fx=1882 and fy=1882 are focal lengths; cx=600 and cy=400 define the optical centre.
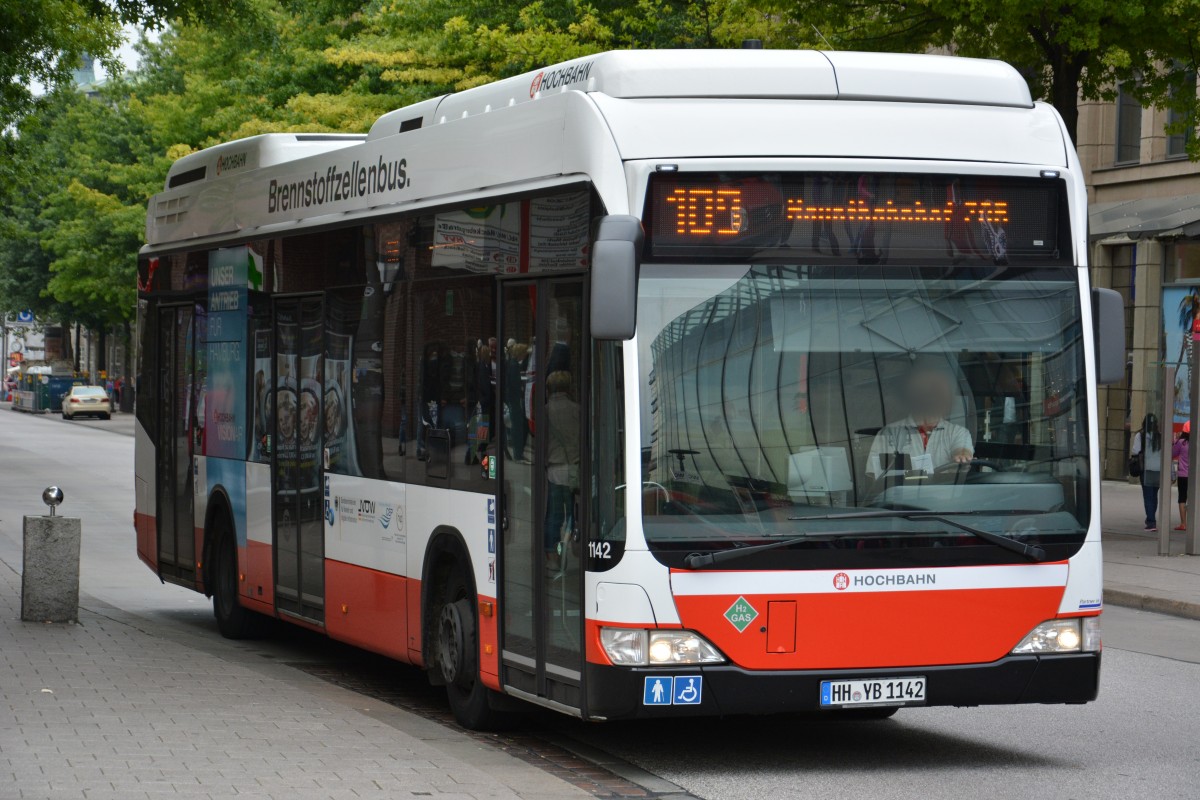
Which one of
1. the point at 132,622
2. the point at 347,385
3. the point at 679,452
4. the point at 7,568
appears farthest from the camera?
the point at 7,568

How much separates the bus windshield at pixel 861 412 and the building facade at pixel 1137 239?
21333mm

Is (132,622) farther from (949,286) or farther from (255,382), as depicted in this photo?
(949,286)

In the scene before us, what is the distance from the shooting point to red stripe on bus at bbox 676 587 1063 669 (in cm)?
772

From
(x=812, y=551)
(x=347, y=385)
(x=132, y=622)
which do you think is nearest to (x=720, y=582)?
(x=812, y=551)

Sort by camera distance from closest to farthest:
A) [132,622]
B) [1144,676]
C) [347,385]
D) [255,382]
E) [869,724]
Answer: [869,724] < [347,385] < [1144,676] < [255,382] < [132,622]

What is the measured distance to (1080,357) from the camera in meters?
8.13

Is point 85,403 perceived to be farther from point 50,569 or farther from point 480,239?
point 480,239

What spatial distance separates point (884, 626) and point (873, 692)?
0.92 ft

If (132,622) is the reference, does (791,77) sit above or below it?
above

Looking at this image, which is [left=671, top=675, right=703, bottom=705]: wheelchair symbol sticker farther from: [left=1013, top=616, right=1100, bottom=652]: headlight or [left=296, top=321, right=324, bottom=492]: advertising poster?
[left=296, top=321, right=324, bottom=492]: advertising poster

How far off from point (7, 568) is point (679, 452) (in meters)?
12.5

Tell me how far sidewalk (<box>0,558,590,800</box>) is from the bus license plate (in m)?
1.12

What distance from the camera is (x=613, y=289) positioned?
24.0 feet

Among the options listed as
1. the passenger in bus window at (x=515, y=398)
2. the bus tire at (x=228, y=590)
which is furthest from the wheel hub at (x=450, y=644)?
the bus tire at (x=228, y=590)
